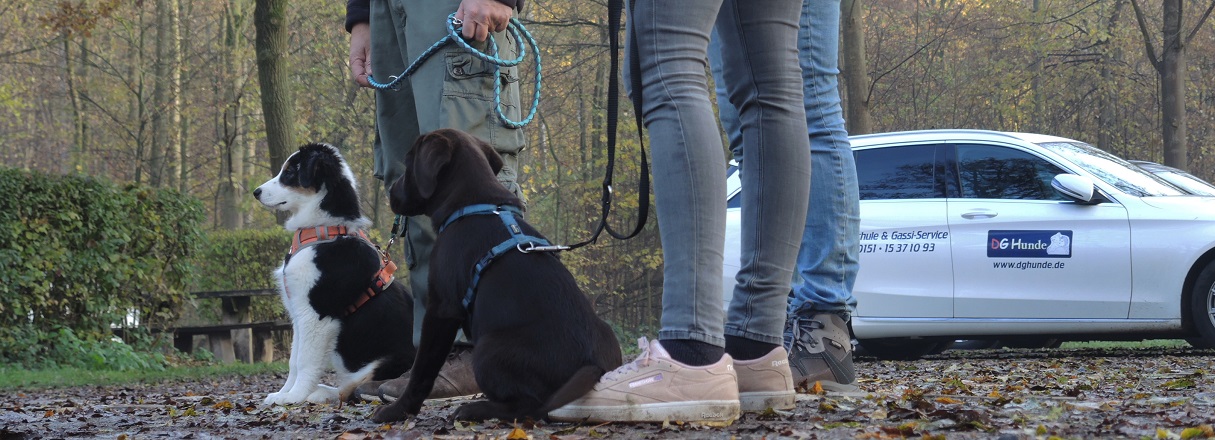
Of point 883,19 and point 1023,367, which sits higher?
point 883,19

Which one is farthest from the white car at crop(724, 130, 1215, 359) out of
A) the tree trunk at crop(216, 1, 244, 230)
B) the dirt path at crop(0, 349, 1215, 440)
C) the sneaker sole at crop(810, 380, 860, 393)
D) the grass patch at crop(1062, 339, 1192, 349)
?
the tree trunk at crop(216, 1, 244, 230)

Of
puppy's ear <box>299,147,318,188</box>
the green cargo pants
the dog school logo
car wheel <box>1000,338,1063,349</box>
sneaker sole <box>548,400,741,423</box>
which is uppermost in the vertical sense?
the green cargo pants

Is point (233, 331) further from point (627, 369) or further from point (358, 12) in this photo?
point (627, 369)

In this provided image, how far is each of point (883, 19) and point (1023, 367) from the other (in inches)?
739

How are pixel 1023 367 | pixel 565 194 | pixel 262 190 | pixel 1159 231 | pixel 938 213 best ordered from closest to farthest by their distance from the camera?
pixel 262 190 < pixel 1023 367 < pixel 1159 231 < pixel 938 213 < pixel 565 194

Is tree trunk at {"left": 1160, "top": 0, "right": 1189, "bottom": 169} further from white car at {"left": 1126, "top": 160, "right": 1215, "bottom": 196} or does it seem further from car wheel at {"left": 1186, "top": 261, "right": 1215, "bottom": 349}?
car wheel at {"left": 1186, "top": 261, "right": 1215, "bottom": 349}

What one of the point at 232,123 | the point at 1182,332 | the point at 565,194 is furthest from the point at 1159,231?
the point at 232,123

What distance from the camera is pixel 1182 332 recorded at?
27.1ft

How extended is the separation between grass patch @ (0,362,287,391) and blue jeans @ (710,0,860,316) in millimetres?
6345

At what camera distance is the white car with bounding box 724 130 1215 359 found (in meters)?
8.23

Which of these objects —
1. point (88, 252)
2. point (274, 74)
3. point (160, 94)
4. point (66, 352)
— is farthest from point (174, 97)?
point (66, 352)

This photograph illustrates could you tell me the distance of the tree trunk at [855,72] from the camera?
14.7m

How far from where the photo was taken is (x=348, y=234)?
17.5ft

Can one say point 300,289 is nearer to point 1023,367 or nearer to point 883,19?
point 1023,367
